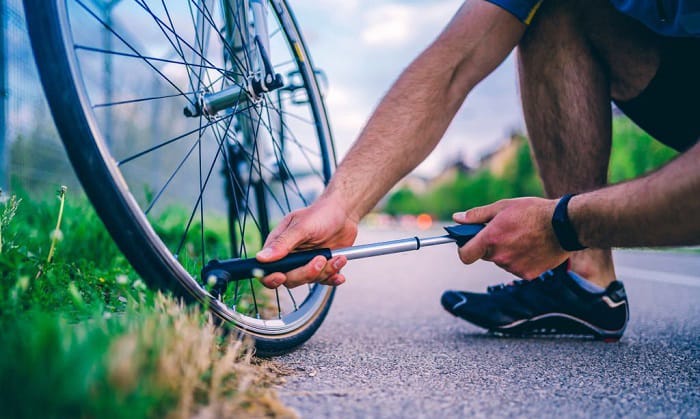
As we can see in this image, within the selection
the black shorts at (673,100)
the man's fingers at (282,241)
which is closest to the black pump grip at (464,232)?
the man's fingers at (282,241)

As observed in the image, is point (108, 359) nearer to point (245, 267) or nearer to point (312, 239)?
point (245, 267)

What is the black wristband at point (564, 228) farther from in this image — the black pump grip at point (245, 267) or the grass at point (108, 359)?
the grass at point (108, 359)

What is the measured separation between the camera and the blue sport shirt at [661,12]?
1.49 metres

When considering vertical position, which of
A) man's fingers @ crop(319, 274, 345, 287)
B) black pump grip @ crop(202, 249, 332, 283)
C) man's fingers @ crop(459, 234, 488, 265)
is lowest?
man's fingers @ crop(319, 274, 345, 287)

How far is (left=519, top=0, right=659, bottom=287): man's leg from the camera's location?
1.87 metres

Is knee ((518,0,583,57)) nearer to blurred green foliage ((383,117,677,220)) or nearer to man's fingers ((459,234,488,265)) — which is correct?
blurred green foliage ((383,117,677,220))

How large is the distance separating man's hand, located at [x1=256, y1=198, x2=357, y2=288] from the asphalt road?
228 mm

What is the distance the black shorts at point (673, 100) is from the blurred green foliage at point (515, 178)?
218mm

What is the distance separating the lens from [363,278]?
13.6 feet

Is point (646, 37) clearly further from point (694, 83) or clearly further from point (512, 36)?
point (512, 36)

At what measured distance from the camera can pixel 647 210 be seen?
1.27 meters

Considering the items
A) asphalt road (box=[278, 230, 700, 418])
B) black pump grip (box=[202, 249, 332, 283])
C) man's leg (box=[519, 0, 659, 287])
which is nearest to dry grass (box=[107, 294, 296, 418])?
asphalt road (box=[278, 230, 700, 418])

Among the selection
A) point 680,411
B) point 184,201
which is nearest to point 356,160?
point 680,411

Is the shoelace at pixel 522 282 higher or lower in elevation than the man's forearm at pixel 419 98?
lower
